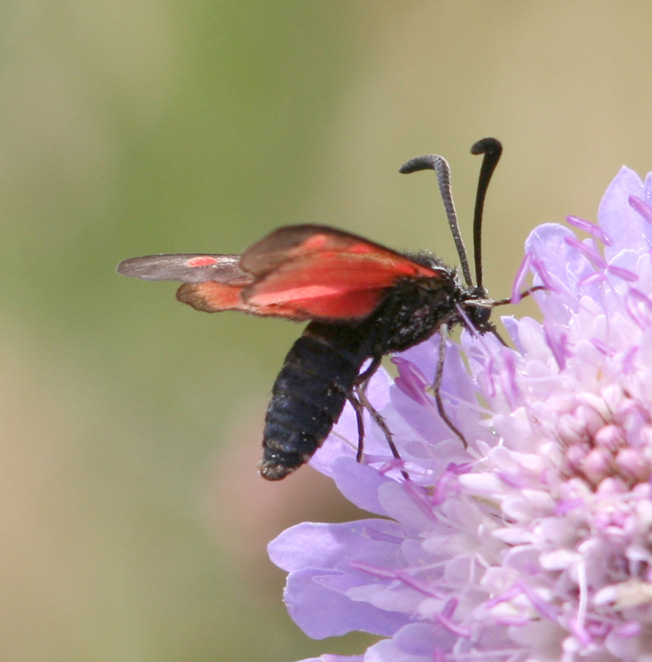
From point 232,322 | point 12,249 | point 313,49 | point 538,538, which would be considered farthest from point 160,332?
point 538,538

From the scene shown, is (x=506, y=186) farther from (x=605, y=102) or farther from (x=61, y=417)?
(x=61, y=417)

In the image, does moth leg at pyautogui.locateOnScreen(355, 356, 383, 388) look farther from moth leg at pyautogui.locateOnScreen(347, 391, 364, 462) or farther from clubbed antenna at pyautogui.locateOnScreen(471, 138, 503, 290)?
clubbed antenna at pyautogui.locateOnScreen(471, 138, 503, 290)

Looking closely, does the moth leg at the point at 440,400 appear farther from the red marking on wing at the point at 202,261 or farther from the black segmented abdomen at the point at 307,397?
the red marking on wing at the point at 202,261

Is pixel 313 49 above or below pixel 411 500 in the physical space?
above

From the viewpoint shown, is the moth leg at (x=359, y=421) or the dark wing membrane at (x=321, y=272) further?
the moth leg at (x=359, y=421)

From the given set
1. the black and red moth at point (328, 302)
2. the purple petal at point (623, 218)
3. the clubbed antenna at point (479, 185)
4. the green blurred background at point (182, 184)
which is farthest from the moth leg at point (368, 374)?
the green blurred background at point (182, 184)

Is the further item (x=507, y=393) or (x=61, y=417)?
(x=61, y=417)

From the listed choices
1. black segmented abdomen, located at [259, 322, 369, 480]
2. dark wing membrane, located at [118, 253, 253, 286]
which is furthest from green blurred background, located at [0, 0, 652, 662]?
black segmented abdomen, located at [259, 322, 369, 480]

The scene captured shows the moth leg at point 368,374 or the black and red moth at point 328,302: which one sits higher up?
the black and red moth at point 328,302
